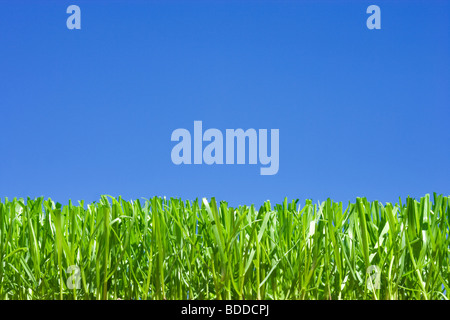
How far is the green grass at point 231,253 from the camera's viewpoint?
5.88 ft

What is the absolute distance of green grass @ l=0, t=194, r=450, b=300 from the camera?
1.79m

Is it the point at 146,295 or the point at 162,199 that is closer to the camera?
the point at 146,295

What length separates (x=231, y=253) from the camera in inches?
71.1

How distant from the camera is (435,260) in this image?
75.0 inches

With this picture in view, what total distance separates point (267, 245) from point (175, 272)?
37 centimetres
